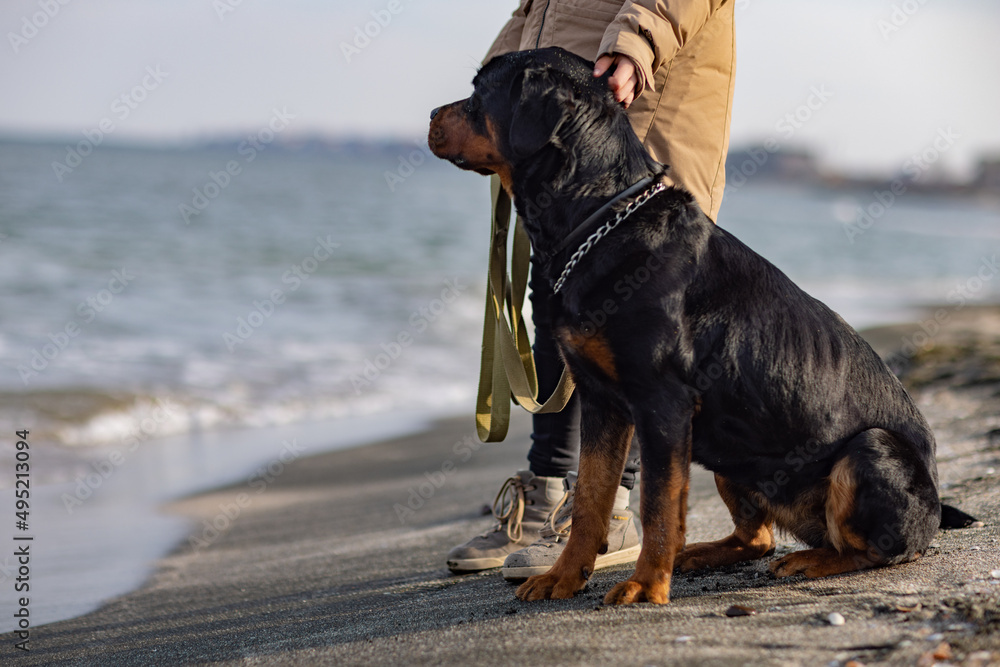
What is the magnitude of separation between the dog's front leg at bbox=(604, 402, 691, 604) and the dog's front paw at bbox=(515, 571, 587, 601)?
0.19 m

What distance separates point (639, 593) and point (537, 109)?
1524 mm

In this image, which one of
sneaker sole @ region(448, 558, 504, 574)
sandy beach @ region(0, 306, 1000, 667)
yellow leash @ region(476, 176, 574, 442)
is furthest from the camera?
sneaker sole @ region(448, 558, 504, 574)

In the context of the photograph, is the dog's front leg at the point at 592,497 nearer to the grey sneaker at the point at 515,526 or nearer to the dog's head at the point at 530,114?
the grey sneaker at the point at 515,526

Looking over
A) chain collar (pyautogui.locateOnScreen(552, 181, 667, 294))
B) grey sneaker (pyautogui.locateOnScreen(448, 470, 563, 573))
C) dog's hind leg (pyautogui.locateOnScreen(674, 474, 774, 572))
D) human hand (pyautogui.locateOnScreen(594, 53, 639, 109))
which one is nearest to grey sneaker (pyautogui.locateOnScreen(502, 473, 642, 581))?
grey sneaker (pyautogui.locateOnScreen(448, 470, 563, 573))

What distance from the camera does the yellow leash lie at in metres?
3.15

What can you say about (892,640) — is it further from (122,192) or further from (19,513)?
(122,192)

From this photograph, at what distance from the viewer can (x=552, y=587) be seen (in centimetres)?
270

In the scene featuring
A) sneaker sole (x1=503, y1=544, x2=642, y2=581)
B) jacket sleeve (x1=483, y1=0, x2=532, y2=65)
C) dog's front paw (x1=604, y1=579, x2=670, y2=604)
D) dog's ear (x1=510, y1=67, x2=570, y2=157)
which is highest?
jacket sleeve (x1=483, y1=0, x2=532, y2=65)

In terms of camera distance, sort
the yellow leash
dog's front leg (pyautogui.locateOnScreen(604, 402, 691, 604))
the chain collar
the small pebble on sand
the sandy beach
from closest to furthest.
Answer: the sandy beach < the small pebble on sand < dog's front leg (pyautogui.locateOnScreen(604, 402, 691, 604)) < the chain collar < the yellow leash

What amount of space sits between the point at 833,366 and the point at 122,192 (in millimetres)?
27733

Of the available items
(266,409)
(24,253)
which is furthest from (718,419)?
(24,253)

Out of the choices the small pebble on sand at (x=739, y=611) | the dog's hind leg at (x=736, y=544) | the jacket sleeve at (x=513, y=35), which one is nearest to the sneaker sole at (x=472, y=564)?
the dog's hind leg at (x=736, y=544)

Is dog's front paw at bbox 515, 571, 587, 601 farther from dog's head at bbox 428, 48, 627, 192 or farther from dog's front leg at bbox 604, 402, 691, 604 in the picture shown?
dog's head at bbox 428, 48, 627, 192

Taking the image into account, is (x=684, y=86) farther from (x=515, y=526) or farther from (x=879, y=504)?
(x=515, y=526)
